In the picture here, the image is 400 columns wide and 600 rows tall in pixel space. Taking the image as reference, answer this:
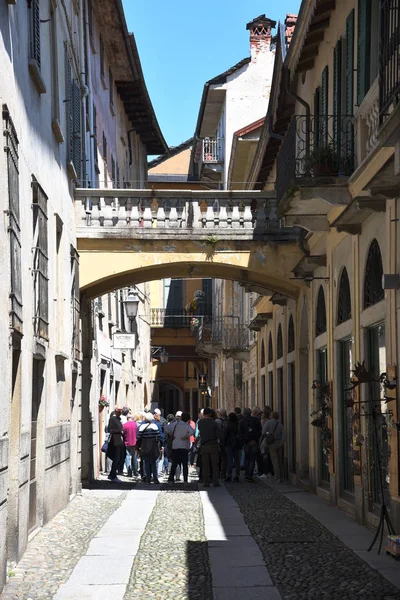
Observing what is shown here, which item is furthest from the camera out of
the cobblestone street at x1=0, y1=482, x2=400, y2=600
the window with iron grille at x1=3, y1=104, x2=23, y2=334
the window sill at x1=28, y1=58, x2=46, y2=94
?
the window sill at x1=28, y1=58, x2=46, y2=94

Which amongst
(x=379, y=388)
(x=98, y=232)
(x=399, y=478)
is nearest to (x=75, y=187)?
(x=98, y=232)

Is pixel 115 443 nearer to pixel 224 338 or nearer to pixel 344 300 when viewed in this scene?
pixel 344 300

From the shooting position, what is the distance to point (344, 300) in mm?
16828

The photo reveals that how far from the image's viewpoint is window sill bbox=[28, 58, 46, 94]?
13.3 metres

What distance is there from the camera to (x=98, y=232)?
67.7 feet

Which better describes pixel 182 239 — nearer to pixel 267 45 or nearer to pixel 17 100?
pixel 17 100

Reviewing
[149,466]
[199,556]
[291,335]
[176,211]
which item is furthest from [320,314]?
[199,556]

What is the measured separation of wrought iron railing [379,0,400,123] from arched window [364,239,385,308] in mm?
2789

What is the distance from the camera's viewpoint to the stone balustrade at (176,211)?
20672 mm

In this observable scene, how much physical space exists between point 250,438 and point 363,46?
39.9ft

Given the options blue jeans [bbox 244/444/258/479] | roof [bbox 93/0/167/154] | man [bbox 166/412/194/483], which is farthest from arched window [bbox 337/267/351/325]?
roof [bbox 93/0/167/154]

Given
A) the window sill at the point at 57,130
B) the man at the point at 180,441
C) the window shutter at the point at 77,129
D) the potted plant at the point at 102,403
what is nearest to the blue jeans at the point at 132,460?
the potted plant at the point at 102,403

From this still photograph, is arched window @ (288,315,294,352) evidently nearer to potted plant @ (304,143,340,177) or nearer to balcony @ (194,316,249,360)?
potted plant @ (304,143,340,177)

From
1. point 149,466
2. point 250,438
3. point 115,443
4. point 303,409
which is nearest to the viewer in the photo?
point 303,409
